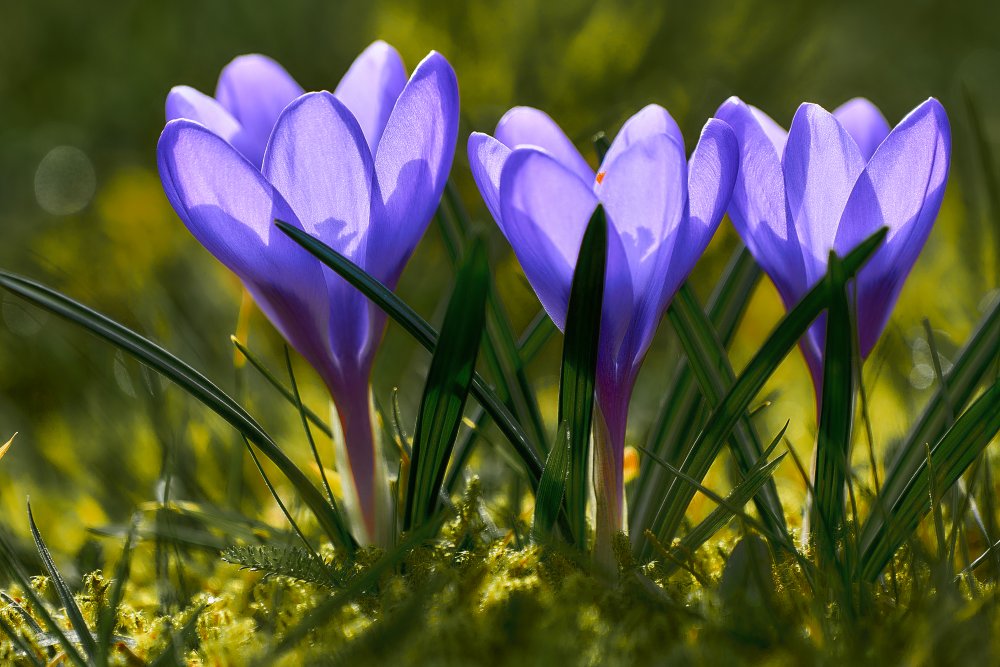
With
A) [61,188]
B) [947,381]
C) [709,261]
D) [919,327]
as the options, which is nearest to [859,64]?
[709,261]

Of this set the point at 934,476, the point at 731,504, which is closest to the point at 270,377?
the point at 731,504

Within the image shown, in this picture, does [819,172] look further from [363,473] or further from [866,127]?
[363,473]

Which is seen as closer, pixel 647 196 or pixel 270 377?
pixel 647 196

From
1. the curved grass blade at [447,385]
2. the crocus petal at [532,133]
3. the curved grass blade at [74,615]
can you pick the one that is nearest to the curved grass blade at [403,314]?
the curved grass blade at [447,385]

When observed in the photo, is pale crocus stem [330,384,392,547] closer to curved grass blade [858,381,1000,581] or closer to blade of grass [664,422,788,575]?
blade of grass [664,422,788,575]

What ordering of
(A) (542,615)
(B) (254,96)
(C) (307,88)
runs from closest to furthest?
1. (A) (542,615)
2. (B) (254,96)
3. (C) (307,88)

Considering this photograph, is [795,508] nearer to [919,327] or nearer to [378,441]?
[378,441]

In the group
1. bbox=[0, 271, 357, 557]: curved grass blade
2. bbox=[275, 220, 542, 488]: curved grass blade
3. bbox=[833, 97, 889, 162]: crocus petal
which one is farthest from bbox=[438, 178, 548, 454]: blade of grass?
bbox=[833, 97, 889, 162]: crocus petal

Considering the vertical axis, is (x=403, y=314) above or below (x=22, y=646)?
above
